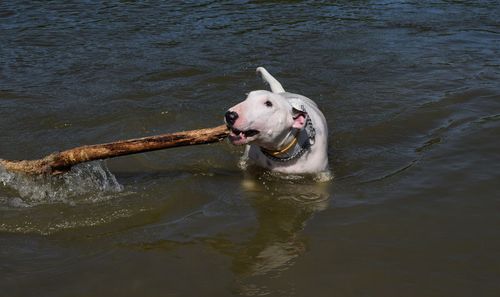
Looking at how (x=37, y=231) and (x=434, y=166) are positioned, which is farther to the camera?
(x=434, y=166)

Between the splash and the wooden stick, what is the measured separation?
0.46ft

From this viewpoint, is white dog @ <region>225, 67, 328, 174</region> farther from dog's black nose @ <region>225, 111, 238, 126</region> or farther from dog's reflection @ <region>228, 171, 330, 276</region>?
dog's reflection @ <region>228, 171, 330, 276</region>

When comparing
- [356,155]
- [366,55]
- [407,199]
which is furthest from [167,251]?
[366,55]

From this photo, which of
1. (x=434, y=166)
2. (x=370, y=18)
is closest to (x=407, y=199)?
(x=434, y=166)

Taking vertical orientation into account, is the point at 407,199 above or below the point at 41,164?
below

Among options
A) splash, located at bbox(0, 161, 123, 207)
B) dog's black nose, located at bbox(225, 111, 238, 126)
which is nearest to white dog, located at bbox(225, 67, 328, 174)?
dog's black nose, located at bbox(225, 111, 238, 126)

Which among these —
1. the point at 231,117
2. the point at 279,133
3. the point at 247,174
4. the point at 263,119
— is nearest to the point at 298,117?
the point at 279,133

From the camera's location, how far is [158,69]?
10.2 meters

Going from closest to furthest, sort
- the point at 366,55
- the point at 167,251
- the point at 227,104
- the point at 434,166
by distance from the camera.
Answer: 1. the point at 167,251
2. the point at 434,166
3. the point at 227,104
4. the point at 366,55

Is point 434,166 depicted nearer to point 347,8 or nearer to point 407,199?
point 407,199

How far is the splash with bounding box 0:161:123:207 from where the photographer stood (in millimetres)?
5734

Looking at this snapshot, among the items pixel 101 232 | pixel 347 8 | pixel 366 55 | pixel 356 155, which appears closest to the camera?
pixel 101 232

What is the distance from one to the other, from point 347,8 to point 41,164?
1064 cm

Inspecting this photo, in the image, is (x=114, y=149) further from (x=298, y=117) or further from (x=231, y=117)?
(x=298, y=117)
